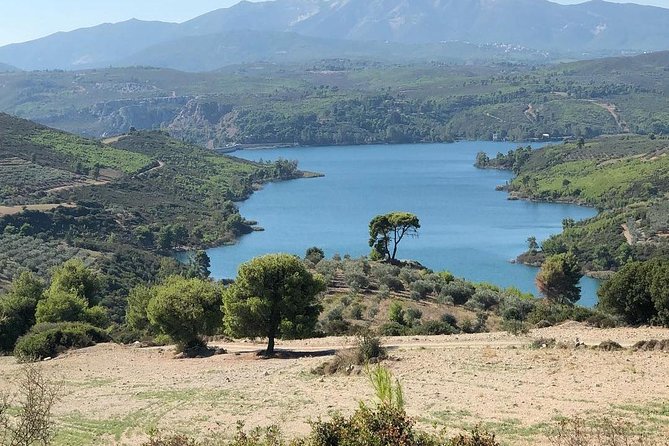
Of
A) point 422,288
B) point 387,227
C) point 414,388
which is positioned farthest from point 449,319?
point 387,227

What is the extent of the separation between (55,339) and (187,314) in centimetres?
585

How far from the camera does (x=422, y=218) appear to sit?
394 feet

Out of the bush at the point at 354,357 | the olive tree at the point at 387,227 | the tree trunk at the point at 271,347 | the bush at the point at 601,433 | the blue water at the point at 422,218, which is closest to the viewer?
the bush at the point at 601,433

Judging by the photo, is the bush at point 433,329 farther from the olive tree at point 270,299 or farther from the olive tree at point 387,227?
the olive tree at point 387,227

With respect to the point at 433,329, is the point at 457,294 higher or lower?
lower

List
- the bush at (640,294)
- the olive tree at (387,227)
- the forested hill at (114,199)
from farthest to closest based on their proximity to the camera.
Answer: the forested hill at (114,199), the olive tree at (387,227), the bush at (640,294)

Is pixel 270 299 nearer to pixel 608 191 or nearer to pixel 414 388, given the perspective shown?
pixel 414 388

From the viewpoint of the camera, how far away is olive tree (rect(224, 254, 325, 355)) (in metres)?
29.3

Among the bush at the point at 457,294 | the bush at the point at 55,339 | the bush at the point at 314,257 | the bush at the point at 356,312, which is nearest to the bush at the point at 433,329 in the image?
the bush at the point at 356,312

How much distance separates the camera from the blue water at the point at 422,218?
90.4 m

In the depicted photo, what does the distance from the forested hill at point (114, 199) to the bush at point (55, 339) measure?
99.5ft

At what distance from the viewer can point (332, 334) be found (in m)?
35.1

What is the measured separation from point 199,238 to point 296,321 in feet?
258

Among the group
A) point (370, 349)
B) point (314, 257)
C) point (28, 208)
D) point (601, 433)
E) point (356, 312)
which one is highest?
point (601, 433)
